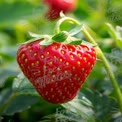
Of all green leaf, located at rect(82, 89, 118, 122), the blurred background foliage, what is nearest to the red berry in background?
the blurred background foliage

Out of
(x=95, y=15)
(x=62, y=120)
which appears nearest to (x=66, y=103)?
(x=62, y=120)

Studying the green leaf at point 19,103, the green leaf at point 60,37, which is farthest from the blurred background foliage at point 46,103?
the green leaf at point 60,37

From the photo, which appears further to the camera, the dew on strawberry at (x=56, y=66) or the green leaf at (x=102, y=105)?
the green leaf at (x=102, y=105)

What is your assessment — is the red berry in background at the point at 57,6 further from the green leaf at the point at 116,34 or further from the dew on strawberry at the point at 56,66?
the dew on strawberry at the point at 56,66

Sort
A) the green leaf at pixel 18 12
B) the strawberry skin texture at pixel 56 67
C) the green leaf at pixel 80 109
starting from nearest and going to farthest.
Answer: the strawberry skin texture at pixel 56 67
the green leaf at pixel 80 109
the green leaf at pixel 18 12

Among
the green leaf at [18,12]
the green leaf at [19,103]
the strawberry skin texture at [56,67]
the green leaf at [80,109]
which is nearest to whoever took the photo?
the strawberry skin texture at [56,67]

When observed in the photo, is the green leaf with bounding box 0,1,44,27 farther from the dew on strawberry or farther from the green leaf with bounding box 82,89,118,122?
the dew on strawberry

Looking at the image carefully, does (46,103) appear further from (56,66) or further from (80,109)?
(56,66)

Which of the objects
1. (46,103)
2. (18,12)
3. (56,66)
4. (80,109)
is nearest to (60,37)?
(56,66)

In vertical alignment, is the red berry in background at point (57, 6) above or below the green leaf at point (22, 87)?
above
